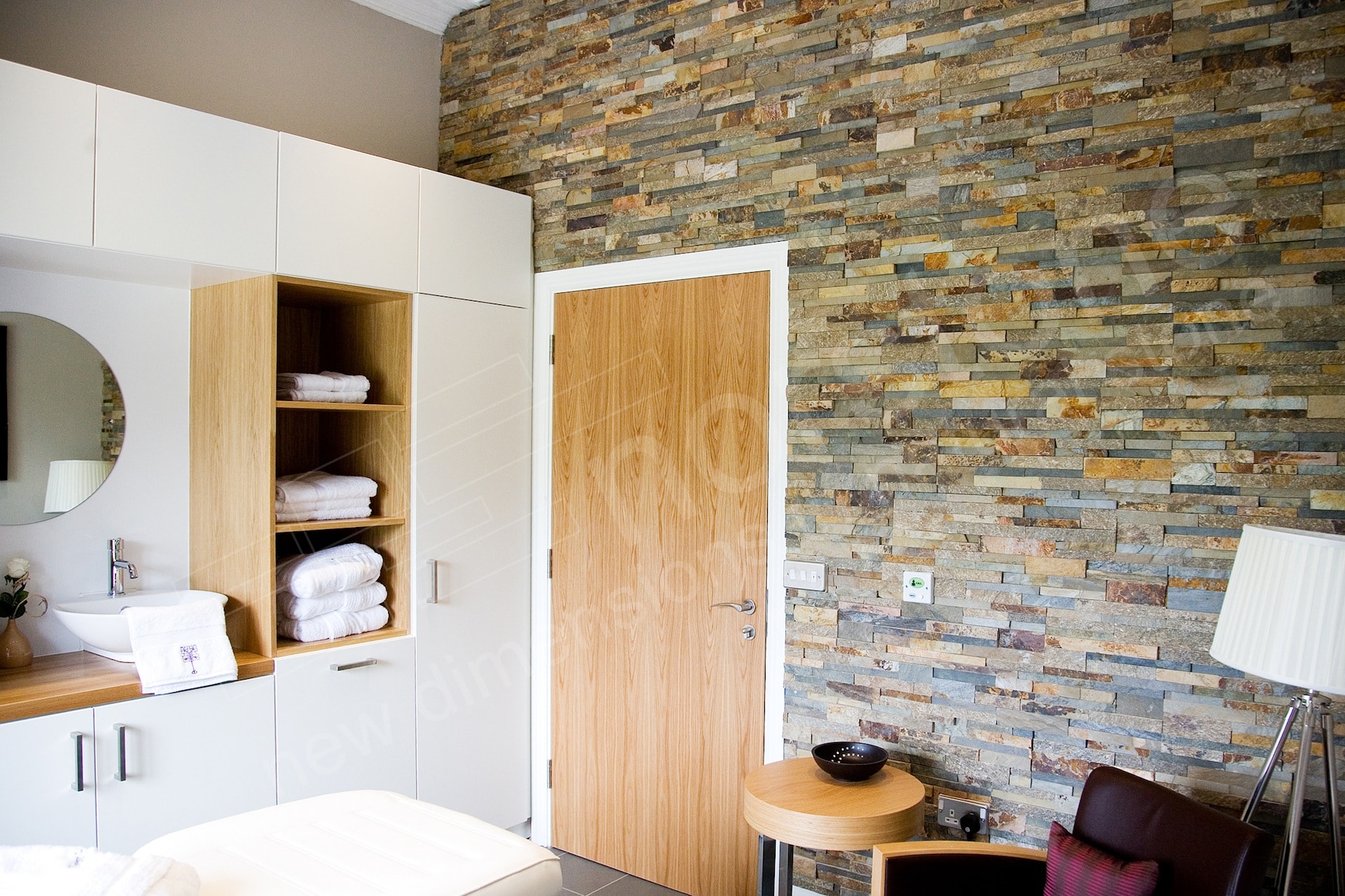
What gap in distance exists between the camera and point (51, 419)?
9.05 feet

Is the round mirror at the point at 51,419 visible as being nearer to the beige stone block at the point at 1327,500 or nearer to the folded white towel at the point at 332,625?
the folded white towel at the point at 332,625

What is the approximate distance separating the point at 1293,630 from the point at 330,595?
2.64 metres

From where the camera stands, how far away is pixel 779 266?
9.62 ft

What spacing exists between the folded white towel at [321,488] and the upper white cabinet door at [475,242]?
707mm

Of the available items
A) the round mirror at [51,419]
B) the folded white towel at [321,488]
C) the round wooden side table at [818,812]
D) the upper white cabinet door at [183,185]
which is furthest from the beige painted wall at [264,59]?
the round wooden side table at [818,812]

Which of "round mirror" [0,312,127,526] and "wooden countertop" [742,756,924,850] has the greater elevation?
A: "round mirror" [0,312,127,526]

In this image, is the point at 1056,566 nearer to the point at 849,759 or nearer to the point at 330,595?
the point at 849,759

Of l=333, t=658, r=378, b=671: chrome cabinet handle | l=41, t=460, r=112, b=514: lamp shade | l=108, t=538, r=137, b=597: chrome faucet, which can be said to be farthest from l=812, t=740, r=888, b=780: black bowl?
l=41, t=460, r=112, b=514: lamp shade

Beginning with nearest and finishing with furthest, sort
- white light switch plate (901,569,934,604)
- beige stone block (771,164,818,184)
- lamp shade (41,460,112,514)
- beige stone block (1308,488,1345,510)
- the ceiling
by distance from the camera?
beige stone block (1308,488,1345,510) < white light switch plate (901,569,934,604) < lamp shade (41,460,112,514) < beige stone block (771,164,818,184) < the ceiling

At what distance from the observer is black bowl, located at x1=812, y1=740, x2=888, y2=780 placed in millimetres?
2475

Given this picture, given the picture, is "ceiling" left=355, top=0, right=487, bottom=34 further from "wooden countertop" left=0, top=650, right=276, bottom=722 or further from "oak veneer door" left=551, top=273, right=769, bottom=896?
"wooden countertop" left=0, top=650, right=276, bottom=722

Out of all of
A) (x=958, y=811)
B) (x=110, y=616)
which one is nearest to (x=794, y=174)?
(x=958, y=811)

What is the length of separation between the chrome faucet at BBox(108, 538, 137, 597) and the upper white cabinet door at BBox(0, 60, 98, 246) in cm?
97

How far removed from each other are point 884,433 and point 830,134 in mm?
929
